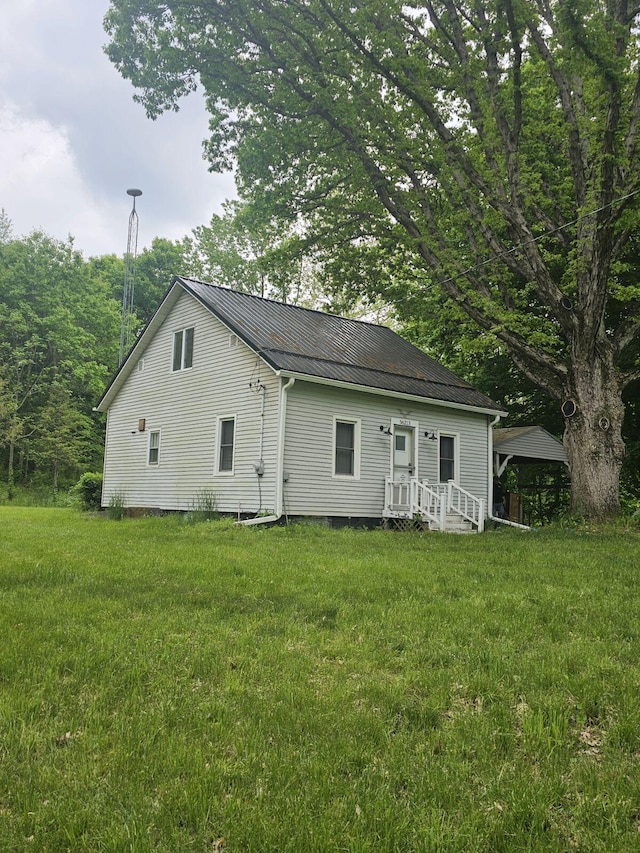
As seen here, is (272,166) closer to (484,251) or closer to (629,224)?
(484,251)

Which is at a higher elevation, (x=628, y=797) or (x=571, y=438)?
(x=571, y=438)

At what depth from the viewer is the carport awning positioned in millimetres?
18328

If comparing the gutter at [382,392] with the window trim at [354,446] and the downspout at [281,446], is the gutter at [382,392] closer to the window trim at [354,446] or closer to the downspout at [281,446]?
the downspout at [281,446]

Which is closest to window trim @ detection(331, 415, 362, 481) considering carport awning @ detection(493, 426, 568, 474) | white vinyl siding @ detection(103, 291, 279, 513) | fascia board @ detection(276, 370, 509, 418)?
fascia board @ detection(276, 370, 509, 418)

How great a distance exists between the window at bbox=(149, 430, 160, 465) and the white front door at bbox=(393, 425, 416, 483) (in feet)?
21.7

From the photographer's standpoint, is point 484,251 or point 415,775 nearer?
point 415,775

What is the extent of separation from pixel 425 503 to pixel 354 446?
2104mm

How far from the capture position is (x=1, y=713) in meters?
3.11

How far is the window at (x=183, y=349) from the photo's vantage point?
16906 mm

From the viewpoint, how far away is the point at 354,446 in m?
15.0

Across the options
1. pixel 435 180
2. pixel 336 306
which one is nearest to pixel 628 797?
pixel 435 180

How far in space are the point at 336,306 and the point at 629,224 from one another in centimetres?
896

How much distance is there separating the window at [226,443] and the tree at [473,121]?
5938 mm

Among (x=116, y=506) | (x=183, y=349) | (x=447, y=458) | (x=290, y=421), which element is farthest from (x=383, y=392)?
(x=116, y=506)
